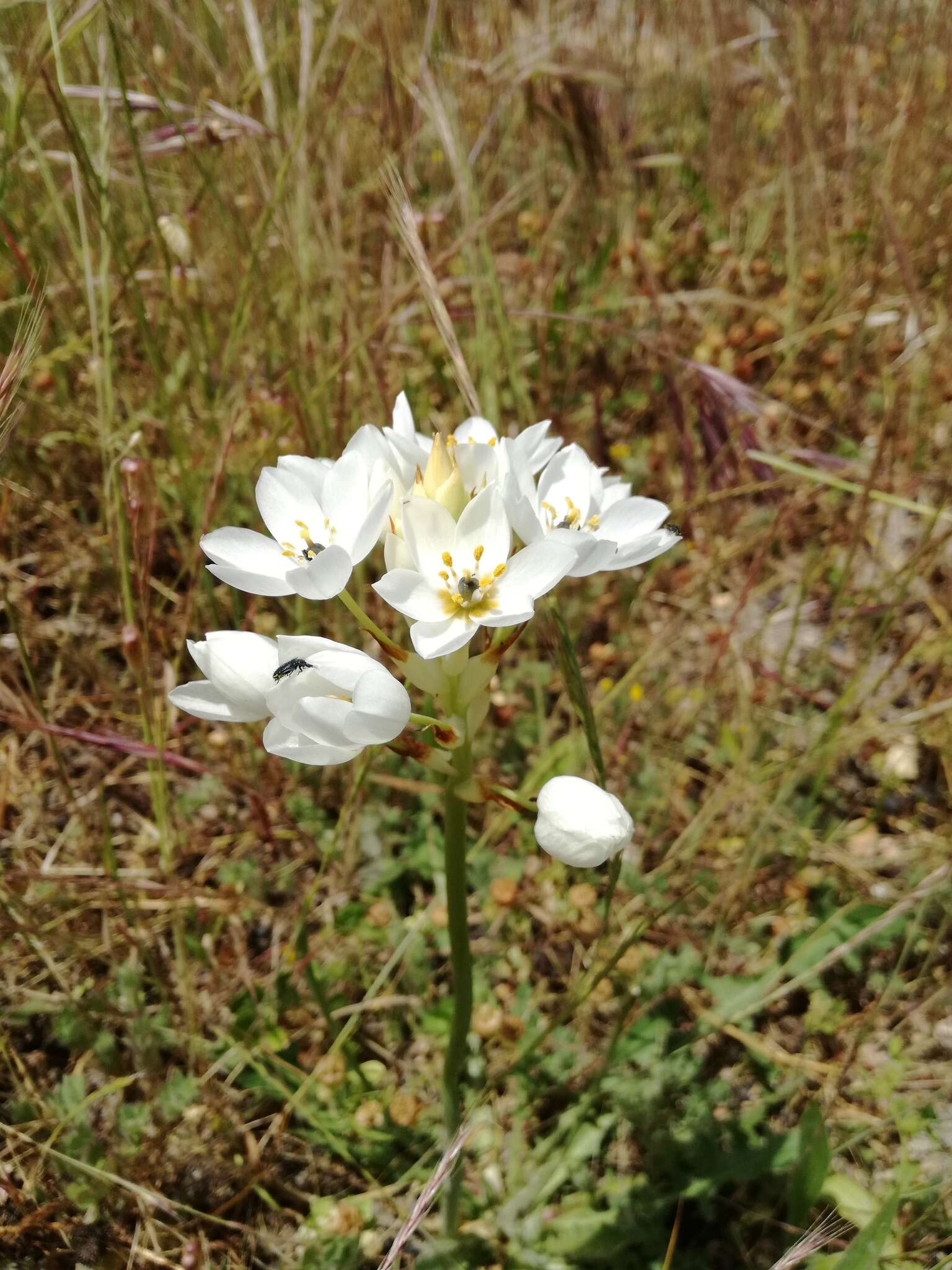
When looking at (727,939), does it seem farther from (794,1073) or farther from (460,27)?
(460,27)

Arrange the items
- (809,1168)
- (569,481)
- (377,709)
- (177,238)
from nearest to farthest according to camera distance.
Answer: (377,709) → (569,481) → (809,1168) → (177,238)

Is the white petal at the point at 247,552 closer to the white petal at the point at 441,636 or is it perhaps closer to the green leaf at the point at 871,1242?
the white petal at the point at 441,636

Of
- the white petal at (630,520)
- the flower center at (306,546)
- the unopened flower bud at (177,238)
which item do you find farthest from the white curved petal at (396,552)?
the unopened flower bud at (177,238)

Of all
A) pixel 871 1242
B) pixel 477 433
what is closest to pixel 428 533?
pixel 477 433

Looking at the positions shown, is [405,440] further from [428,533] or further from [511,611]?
[511,611]

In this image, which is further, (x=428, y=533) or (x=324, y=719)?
(x=428, y=533)

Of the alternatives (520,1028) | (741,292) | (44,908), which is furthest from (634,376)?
(44,908)

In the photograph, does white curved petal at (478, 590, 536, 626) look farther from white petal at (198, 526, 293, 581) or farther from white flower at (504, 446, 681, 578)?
white petal at (198, 526, 293, 581)
